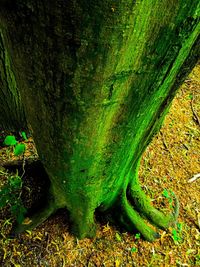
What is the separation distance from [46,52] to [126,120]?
40 centimetres

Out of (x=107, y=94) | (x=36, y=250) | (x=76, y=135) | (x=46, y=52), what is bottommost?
(x=36, y=250)

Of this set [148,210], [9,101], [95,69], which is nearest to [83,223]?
[148,210]

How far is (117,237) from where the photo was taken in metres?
2.03

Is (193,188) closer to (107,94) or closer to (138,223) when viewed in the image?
(138,223)

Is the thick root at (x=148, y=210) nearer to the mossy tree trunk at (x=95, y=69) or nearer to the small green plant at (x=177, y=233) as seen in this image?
the small green plant at (x=177, y=233)

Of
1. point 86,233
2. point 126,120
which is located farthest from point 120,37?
point 86,233

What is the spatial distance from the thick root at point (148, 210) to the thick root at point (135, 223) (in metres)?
0.05

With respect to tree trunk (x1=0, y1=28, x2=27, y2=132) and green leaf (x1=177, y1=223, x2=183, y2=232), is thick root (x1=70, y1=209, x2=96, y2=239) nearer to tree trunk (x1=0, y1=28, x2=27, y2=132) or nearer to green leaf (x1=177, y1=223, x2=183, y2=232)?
green leaf (x1=177, y1=223, x2=183, y2=232)

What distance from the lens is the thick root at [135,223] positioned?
1.99 meters

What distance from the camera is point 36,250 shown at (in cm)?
188

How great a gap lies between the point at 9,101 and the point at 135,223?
1.37 meters

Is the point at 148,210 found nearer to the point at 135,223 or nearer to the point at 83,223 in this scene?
the point at 135,223

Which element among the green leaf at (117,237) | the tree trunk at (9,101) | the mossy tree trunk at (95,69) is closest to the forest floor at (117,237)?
the green leaf at (117,237)

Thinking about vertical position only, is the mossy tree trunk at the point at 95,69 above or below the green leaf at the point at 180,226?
above
